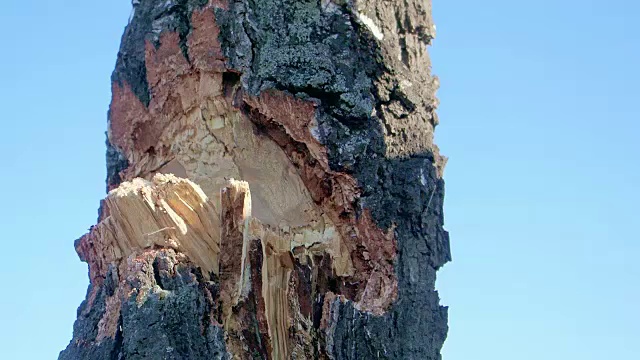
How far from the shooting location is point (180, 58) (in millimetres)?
17578

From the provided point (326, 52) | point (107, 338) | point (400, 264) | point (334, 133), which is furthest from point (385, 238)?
point (107, 338)

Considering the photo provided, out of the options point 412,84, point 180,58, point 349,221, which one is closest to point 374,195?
point 349,221

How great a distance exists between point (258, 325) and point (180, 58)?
401cm

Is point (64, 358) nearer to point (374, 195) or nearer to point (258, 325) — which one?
point (258, 325)

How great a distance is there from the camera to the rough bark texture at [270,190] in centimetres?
1567

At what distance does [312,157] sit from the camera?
1675cm

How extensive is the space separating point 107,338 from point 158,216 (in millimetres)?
1564

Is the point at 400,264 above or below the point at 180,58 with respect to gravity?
below

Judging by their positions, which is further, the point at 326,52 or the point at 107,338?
the point at 326,52

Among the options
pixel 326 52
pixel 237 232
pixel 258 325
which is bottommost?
pixel 258 325

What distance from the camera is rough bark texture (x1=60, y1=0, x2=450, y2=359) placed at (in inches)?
617

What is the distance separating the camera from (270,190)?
17359 mm

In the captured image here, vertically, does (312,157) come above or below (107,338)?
above

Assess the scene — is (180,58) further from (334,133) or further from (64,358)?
(64,358)
